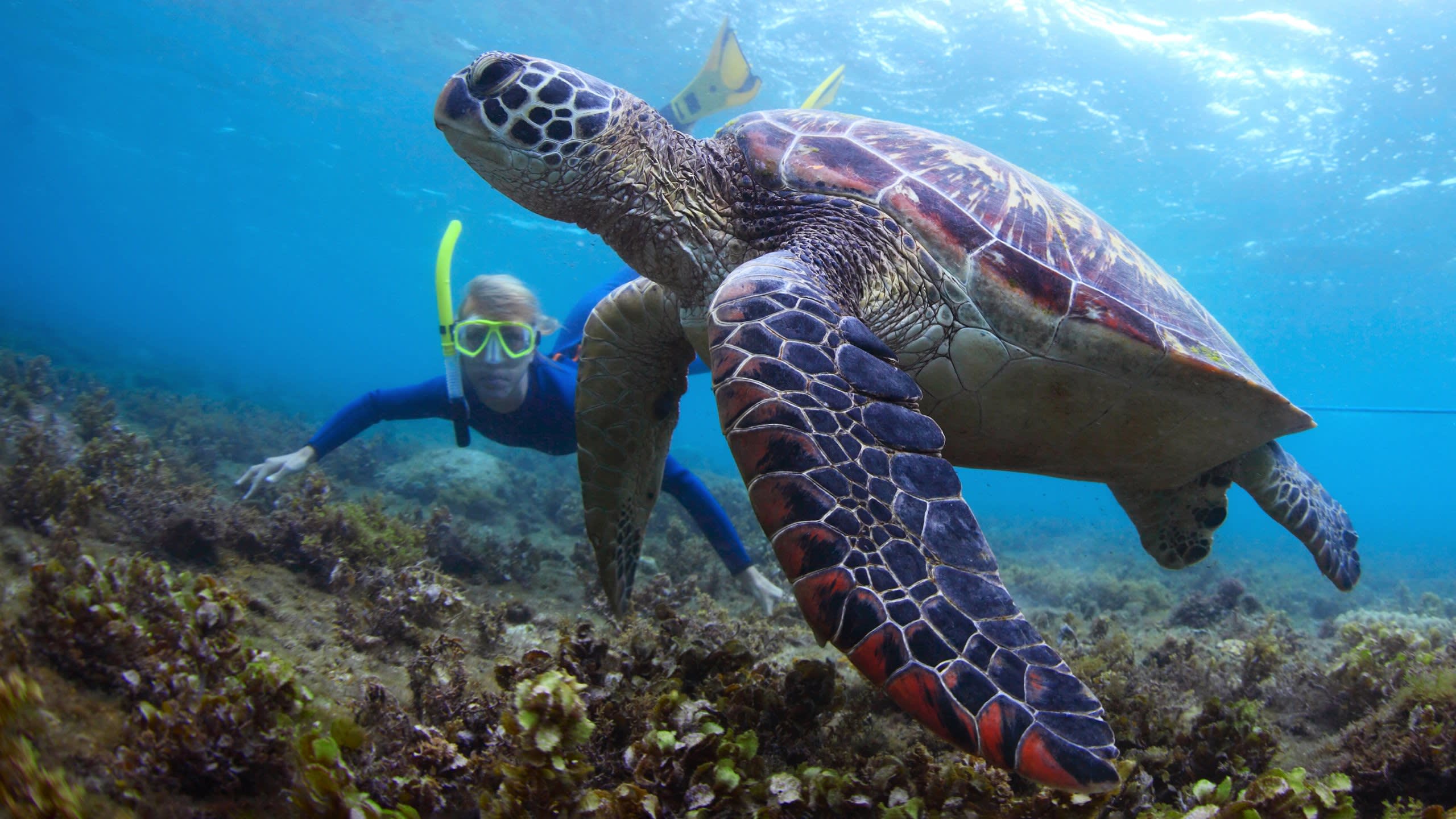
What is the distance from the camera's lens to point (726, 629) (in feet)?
10.2

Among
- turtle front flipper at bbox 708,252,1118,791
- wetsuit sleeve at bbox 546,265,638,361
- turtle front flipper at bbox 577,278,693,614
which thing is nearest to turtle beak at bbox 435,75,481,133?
turtle front flipper at bbox 577,278,693,614

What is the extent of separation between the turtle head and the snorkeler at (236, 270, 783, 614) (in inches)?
97.7

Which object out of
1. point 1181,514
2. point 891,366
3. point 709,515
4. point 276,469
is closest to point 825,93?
point 709,515

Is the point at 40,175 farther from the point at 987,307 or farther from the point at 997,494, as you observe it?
the point at 997,494

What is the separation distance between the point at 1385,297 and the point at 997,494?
3656cm

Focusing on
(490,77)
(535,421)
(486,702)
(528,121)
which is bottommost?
(486,702)

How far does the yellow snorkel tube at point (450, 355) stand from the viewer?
4918 millimetres

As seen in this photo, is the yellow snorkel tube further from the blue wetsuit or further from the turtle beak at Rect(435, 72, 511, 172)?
the turtle beak at Rect(435, 72, 511, 172)

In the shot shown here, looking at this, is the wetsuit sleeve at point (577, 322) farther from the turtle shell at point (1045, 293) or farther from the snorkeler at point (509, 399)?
the turtle shell at point (1045, 293)

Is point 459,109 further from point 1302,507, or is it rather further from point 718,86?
point 718,86

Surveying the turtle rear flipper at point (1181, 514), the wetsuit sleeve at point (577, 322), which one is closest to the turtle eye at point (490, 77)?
the turtle rear flipper at point (1181, 514)

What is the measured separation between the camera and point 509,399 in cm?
519

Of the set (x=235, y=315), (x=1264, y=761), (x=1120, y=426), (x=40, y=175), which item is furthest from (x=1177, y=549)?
(x=235, y=315)

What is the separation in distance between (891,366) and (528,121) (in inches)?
74.0
